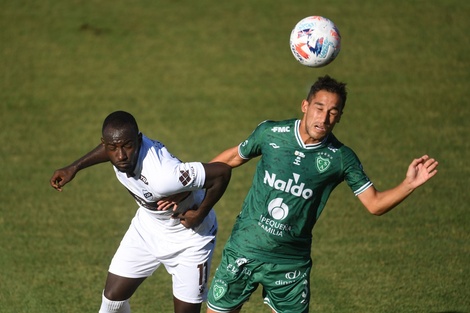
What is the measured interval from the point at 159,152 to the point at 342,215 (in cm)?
556

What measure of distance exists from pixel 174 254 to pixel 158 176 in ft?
3.16

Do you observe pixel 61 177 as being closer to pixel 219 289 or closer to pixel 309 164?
pixel 219 289

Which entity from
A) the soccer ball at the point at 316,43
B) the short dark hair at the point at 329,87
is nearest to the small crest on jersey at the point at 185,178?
the short dark hair at the point at 329,87

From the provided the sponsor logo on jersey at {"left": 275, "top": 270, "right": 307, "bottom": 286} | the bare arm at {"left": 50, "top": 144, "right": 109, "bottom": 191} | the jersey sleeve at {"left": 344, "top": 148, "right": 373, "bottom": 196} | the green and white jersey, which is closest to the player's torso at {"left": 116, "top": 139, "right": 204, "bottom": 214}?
the bare arm at {"left": 50, "top": 144, "right": 109, "bottom": 191}

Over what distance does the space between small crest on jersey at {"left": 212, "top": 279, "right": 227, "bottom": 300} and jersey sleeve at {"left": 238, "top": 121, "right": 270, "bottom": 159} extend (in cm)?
117

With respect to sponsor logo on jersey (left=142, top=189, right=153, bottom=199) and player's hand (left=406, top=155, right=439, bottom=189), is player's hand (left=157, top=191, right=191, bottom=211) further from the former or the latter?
player's hand (left=406, top=155, right=439, bottom=189)

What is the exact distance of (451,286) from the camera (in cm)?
1068

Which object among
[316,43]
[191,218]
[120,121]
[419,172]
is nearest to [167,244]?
[191,218]

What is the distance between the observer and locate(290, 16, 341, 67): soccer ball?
9797 mm

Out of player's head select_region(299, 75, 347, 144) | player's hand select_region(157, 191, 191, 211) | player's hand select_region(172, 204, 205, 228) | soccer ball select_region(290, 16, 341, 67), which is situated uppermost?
soccer ball select_region(290, 16, 341, 67)

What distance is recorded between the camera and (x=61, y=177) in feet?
27.2

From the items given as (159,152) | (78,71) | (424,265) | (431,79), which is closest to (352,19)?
(431,79)

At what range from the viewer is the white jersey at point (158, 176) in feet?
25.6

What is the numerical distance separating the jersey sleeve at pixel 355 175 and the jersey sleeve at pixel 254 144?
785 millimetres
